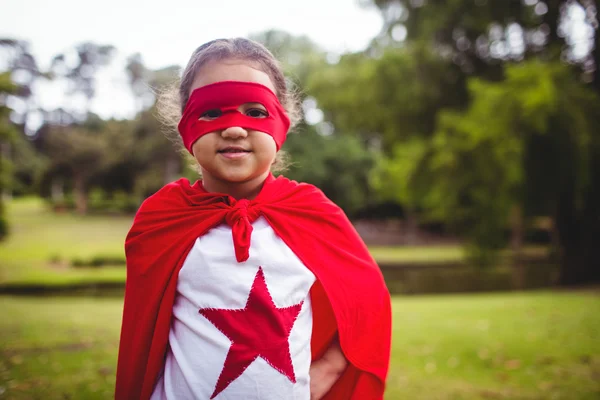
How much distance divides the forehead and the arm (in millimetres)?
1077

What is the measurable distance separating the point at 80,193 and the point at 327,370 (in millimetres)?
24671

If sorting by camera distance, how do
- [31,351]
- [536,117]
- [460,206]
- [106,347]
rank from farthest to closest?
[460,206], [536,117], [106,347], [31,351]

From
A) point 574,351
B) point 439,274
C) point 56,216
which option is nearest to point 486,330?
point 574,351

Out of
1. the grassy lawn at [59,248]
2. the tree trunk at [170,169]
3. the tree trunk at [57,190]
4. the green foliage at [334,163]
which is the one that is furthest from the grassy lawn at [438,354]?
the tree trunk at [170,169]

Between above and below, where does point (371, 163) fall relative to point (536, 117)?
below

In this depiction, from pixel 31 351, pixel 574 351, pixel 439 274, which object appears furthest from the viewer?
pixel 439 274

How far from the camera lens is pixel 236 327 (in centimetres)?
161

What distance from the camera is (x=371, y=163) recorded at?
30.3 metres

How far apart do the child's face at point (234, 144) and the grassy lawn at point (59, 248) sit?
1428 cm

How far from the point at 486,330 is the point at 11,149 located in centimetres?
1314

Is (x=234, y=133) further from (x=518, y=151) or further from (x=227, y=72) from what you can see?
(x=518, y=151)

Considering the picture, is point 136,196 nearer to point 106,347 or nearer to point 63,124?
point 63,124

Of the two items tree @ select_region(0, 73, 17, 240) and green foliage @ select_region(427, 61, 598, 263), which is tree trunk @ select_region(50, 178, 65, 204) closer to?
tree @ select_region(0, 73, 17, 240)

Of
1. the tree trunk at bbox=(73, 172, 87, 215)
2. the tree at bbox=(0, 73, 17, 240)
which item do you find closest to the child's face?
the tree at bbox=(0, 73, 17, 240)
